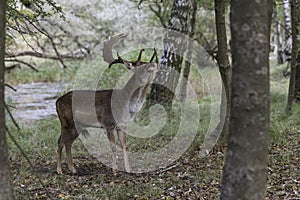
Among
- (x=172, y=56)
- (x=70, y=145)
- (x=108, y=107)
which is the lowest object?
(x=70, y=145)

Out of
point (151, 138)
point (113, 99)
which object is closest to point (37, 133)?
point (151, 138)

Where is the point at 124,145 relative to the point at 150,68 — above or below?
below

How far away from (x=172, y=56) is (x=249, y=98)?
7.41 metres

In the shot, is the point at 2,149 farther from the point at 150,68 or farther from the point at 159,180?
the point at 150,68

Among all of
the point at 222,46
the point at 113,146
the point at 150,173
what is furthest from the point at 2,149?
the point at 222,46

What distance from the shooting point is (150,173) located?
6.34 meters

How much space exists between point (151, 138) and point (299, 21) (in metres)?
3.38

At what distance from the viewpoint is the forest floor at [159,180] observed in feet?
17.5

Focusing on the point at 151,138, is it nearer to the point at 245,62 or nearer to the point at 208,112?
the point at 208,112

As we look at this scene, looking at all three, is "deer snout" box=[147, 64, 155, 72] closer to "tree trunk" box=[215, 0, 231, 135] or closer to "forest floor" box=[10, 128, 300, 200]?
"tree trunk" box=[215, 0, 231, 135]

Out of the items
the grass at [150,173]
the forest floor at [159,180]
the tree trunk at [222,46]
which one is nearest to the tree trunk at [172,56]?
the grass at [150,173]

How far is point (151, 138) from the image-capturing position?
8516 mm

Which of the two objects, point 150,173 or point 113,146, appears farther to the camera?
point 113,146

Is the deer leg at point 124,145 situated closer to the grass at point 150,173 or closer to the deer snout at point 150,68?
the grass at point 150,173
